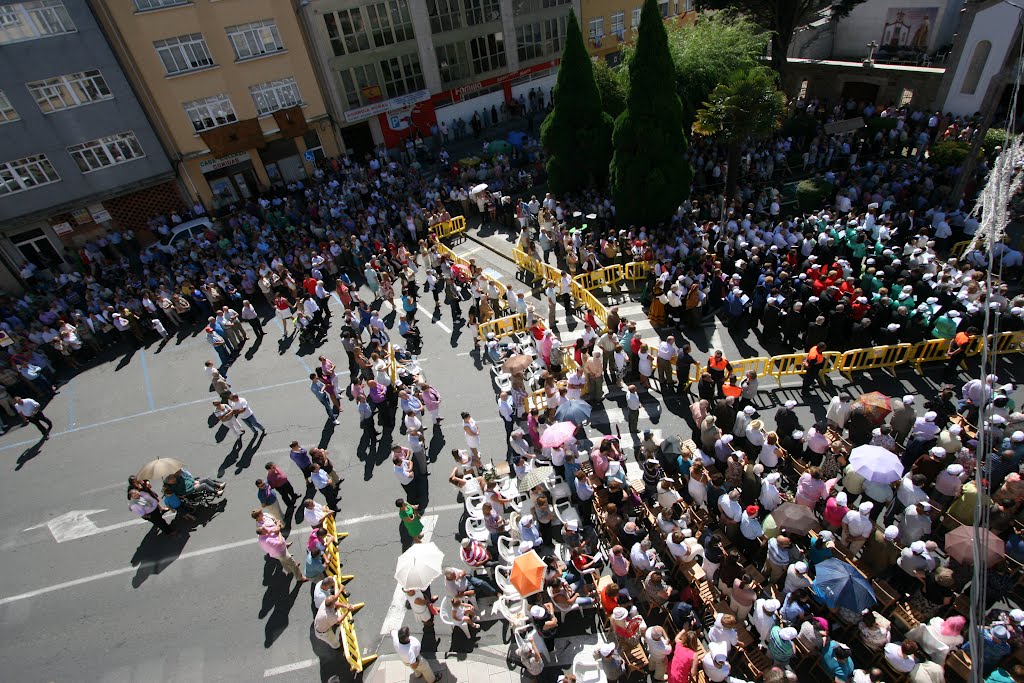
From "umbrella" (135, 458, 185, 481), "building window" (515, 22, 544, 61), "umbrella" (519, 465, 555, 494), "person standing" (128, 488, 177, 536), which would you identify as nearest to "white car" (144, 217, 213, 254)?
"umbrella" (135, 458, 185, 481)

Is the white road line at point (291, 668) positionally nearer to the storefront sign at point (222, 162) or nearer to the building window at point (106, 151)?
the building window at point (106, 151)

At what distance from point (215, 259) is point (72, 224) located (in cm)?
899

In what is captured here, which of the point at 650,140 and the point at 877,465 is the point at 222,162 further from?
the point at 877,465

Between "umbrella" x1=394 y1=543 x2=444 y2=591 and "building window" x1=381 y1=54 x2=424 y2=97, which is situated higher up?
"building window" x1=381 y1=54 x2=424 y2=97

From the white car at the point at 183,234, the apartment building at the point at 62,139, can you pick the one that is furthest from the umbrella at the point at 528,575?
the apartment building at the point at 62,139

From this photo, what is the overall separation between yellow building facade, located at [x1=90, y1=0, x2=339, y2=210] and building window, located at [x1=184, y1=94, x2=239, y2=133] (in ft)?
0.15

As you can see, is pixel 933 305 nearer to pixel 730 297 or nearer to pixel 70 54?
pixel 730 297

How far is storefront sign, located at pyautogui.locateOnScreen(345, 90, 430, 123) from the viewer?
31825 millimetres

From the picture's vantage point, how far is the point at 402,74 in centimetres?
3347

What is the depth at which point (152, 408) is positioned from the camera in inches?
645

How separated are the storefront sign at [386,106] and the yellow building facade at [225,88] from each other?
1.56 m

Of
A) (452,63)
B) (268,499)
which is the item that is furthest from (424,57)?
(268,499)

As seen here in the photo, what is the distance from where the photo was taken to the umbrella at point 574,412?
11.0m

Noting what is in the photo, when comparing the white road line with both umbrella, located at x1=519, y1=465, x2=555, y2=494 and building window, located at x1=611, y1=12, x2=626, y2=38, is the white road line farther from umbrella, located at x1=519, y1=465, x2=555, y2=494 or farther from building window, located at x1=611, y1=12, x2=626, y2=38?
building window, located at x1=611, y1=12, x2=626, y2=38
